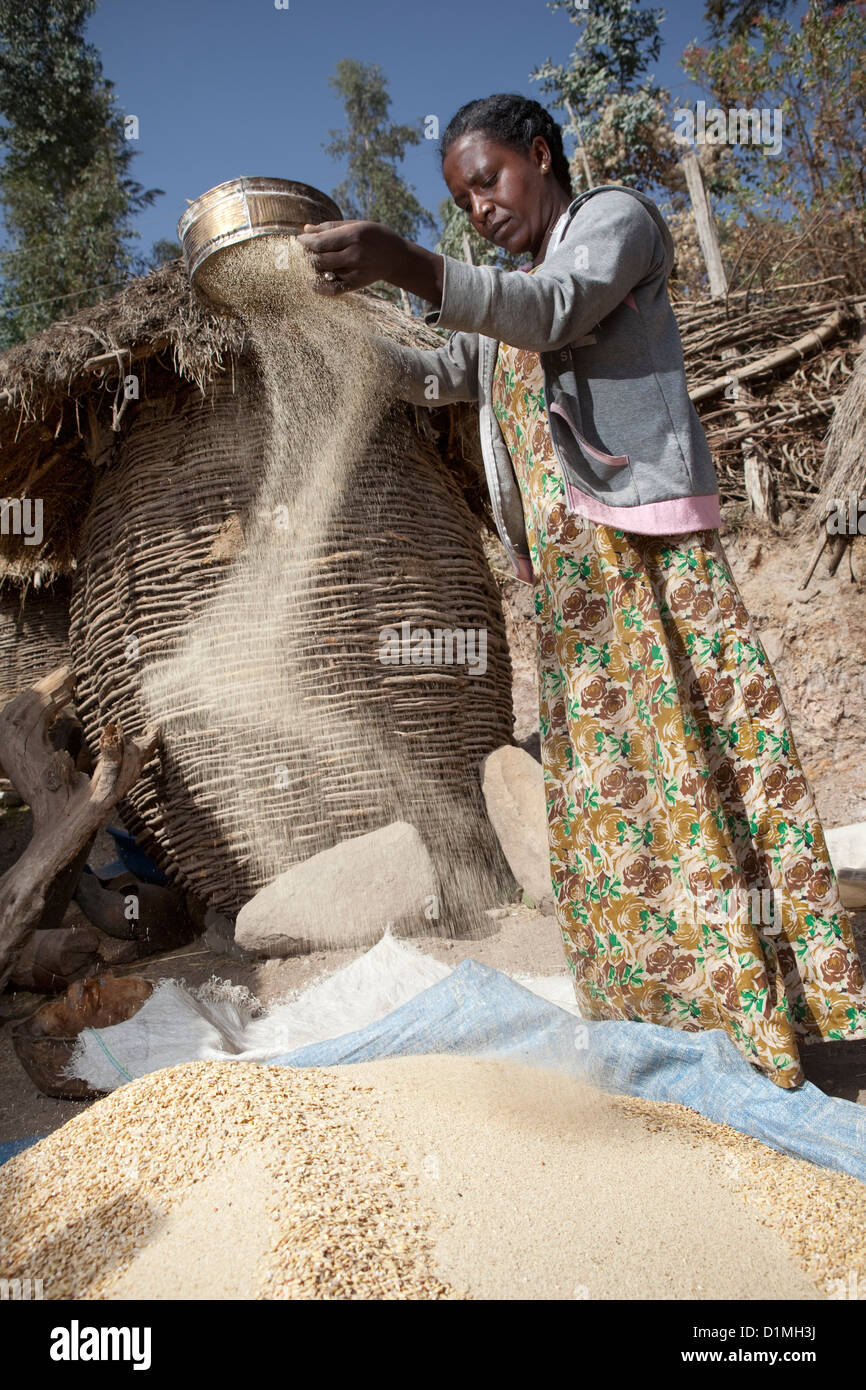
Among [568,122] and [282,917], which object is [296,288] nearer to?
[282,917]

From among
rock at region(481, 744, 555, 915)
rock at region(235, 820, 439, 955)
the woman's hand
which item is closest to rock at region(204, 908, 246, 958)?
rock at region(235, 820, 439, 955)

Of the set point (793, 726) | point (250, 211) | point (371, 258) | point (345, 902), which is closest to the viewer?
point (371, 258)

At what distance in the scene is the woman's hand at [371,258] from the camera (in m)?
1.61

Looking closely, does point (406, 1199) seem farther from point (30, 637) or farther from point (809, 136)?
point (809, 136)

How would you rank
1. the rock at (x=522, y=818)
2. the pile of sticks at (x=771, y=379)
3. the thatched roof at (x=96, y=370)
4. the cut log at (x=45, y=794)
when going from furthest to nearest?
the pile of sticks at (x=771, y=379)
the rock at (x=522, y=818)
the thatched roof at (x=96, y=370)
the cut log at (x=45, y=794)

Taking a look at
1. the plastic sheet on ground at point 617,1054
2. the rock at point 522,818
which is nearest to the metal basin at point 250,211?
the plastic sheet on ground at point 617,1054

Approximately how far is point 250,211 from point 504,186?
69cm

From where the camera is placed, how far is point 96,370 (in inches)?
134

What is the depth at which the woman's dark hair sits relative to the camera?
6.39 ft

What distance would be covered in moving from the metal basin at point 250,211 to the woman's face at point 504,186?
463 mm

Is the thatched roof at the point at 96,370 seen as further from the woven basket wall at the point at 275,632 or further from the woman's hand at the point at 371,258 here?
the woman's hand at the point at 371,258

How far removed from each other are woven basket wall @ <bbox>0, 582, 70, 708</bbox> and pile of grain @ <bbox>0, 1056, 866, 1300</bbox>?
155 inches

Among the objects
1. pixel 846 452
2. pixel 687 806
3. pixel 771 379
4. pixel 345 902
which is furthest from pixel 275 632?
pixel 771 379
